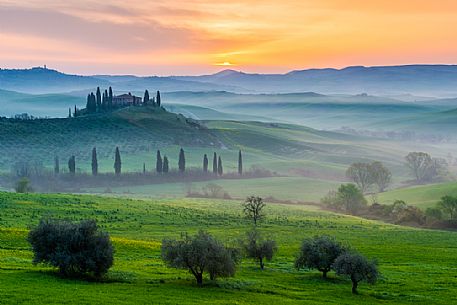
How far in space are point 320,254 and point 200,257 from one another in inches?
563

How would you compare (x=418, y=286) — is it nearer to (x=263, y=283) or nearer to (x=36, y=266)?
(x=263, y=283)

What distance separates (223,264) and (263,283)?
4.47m

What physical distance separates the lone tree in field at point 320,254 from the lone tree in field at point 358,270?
4286 millimetres

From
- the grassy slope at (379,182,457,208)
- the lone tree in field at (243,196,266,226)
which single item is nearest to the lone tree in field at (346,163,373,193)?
the grassy slope at (379,182,457,208)

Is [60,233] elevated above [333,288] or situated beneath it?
elevated above

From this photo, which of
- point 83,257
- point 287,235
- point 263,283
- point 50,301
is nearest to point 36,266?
point 83,257

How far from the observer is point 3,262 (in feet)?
168

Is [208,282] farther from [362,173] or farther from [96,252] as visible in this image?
[362,173]

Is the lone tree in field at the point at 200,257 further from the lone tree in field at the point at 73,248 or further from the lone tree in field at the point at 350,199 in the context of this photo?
the lone tree in field at the point at 350,199

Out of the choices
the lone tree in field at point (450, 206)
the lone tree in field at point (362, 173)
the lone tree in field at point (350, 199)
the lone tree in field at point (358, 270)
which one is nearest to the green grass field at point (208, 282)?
the lone tree in field at point (358, 270)

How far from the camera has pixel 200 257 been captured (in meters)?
47.2

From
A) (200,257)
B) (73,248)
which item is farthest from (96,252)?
(200,257)

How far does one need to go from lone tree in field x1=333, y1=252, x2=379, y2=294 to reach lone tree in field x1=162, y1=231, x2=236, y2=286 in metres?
10.3

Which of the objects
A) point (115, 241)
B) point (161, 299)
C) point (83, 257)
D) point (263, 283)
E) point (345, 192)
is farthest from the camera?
point (345, 192)
